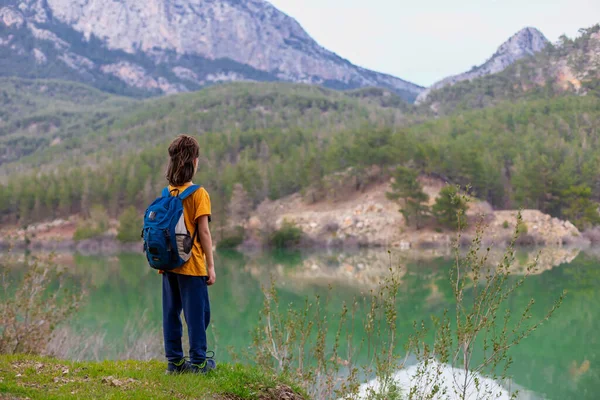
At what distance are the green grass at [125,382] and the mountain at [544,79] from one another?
69.7 m

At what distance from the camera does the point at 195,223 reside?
4.21 m

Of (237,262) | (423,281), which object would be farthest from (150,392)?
(237,262)

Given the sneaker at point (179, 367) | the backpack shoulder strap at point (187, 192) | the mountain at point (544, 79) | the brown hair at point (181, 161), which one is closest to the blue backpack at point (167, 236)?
the backpack shoulder strap at point (187, 192)

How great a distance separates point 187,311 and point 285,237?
120 feet

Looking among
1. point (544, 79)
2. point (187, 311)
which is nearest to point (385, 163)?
point (187, 311)

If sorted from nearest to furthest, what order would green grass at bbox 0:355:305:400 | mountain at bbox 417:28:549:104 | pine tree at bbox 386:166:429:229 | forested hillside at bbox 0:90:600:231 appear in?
green grass at bbox 0:355:305:400
pine tree at bbox 386:166:429:229
forested hillside at bbox 0:90:600:231
mountain at bbox 417:28:549:104

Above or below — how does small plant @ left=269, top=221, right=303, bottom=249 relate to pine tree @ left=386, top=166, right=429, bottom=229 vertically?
below

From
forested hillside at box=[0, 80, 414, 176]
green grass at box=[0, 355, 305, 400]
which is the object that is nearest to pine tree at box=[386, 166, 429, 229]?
forested hillside at box=[0, 80, 414, 176]

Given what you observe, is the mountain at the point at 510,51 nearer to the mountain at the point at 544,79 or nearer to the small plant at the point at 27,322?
the mountain at the point at 544,79

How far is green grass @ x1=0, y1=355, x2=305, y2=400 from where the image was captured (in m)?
3.66

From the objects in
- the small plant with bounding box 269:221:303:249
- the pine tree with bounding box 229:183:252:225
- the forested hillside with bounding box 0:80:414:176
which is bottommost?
the small plant with bounding box 269:221:303:249

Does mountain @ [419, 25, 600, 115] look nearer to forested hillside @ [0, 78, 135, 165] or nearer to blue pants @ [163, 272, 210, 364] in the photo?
forested hillside @ [0, 78, 135, 165]

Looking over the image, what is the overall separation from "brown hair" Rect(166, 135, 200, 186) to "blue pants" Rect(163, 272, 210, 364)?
2.47ft

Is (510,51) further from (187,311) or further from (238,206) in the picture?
(187,311)
